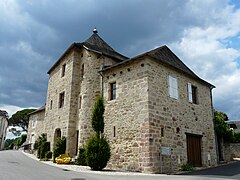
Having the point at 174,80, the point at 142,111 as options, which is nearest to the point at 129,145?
the point at 142,111

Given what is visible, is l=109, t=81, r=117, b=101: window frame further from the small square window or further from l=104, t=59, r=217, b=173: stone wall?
l=104, t=59, r=217, b=173: stone wall

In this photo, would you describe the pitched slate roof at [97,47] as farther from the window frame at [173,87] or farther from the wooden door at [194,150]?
the wooden door at [194,150]

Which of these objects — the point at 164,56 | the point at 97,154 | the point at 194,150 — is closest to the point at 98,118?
the point at 97,154

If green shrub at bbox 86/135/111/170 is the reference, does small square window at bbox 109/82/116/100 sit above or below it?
above

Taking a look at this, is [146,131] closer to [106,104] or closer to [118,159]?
[118,159]

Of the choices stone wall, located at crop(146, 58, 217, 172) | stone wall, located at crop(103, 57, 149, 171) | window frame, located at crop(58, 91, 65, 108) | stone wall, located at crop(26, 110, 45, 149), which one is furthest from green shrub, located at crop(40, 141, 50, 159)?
stone wall, located at crop(146, 58, 217, 172)

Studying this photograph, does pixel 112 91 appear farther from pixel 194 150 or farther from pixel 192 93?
pixel 194 150

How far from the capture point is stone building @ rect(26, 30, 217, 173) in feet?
38.9

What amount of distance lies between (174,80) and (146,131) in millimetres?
4328

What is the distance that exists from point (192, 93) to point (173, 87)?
285 cm

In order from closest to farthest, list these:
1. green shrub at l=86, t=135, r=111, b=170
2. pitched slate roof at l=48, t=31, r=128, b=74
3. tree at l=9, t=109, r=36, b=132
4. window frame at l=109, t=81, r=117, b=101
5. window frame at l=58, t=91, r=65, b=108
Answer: green shrub at l=86, t=135, r=111, b=170 < window frame at l=109, t=81, r=117, b=101 < pitched slate roof at l=48, t=31, r=128, b=74 < window frame at l=58, t=91, r=65, b=108 < tree at l=9, t=109, r=36, b=132

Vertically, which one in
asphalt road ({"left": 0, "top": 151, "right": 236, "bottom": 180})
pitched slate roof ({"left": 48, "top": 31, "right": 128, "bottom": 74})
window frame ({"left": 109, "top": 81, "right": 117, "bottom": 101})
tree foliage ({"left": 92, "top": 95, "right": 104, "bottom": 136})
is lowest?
asphalt road ({"left": 0, "top": 151, "right": 236, "bottom": 180})

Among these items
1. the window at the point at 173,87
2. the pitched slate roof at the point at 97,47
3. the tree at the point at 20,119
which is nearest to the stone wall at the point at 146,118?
the window at the point at 173,87

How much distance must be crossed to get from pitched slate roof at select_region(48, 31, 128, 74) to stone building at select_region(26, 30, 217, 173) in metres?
0.13
